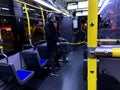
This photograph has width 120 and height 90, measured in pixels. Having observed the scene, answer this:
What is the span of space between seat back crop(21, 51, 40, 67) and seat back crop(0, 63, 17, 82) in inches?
45.4

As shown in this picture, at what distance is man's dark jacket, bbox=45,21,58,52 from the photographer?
4.53m

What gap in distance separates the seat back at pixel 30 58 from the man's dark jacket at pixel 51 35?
22.4 inches

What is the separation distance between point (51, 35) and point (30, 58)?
82cm

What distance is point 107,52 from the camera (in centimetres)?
93

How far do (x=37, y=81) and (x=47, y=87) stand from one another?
1.76 ft

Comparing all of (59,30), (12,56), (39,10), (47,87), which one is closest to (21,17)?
(12,56)

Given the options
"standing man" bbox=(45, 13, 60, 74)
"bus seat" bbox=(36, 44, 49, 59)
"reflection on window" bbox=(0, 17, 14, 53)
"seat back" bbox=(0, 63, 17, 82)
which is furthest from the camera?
"bus seat" bbox=(36, 44, 49, 59)

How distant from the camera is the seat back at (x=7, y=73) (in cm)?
300

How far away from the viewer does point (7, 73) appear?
3.12 meters

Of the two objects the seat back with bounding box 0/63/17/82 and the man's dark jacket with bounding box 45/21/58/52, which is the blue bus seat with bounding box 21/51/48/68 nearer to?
the man's dark jacket with bounding box 45/21/58/52

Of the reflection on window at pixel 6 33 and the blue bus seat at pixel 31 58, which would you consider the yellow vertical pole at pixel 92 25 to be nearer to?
the reflection on window at pixel 6 33

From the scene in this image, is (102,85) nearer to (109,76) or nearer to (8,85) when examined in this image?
(109,76)

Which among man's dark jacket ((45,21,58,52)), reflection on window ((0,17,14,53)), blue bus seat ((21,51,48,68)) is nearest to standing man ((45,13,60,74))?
man's dark jacket ((45,21,58,52))

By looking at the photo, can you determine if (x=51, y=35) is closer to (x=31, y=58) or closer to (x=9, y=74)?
(x=31, y=58)
